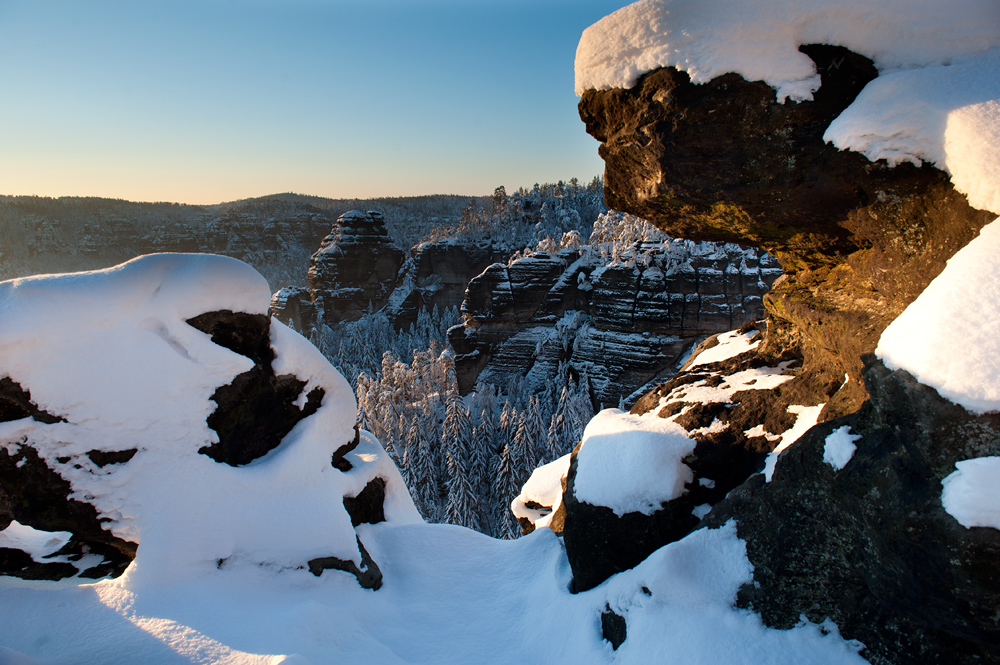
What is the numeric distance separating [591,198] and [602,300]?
62102mm

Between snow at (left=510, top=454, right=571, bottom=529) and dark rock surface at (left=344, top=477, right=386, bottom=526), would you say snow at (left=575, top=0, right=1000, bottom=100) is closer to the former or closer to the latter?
snow at (left=510, top=454, right=571, bottom=529)

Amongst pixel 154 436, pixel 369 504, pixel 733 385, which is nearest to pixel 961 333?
pixel 733 385

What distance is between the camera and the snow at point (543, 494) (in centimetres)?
980

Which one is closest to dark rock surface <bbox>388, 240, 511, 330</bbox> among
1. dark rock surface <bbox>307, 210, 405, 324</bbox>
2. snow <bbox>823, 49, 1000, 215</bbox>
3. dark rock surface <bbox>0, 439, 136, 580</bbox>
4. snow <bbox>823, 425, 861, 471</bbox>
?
dark rock surface <bbox>307, 210, 405, 324</bbox>

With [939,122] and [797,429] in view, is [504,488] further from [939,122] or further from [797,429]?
[939,122]

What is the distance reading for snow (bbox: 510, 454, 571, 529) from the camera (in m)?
9.80

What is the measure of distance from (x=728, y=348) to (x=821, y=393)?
369cm

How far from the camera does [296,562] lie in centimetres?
668

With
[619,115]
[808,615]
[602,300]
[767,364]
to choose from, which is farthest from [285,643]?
[602,300]

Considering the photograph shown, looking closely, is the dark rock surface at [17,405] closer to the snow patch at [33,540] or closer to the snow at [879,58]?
the snow patch at [33,540]

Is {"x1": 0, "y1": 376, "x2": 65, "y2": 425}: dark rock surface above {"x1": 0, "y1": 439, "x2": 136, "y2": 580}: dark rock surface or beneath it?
above

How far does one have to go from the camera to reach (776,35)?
483 centimetres

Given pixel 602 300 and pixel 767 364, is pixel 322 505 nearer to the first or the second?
pixel 767 364

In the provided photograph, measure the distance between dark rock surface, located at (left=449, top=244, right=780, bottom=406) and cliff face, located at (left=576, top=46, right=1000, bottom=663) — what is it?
85.4 feet
